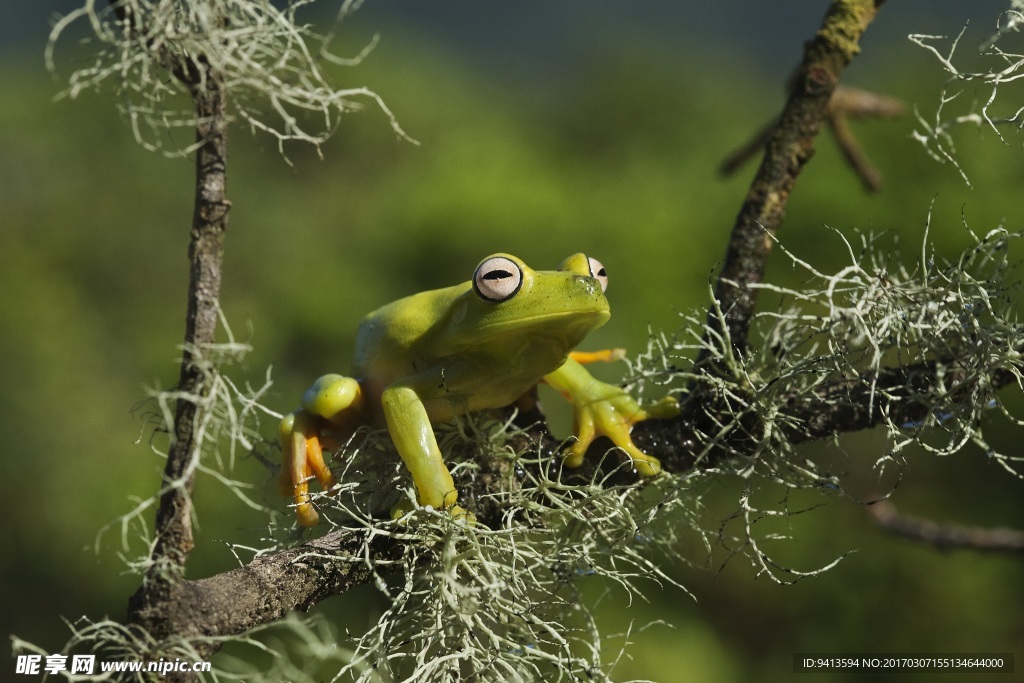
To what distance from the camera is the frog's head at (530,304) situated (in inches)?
38.2

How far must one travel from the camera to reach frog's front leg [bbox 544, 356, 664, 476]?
3.44ft

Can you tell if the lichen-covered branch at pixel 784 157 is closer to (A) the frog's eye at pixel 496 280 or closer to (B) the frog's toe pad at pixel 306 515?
(A) the frog's eye at pixel 496 280

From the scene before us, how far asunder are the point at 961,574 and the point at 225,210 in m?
3.22

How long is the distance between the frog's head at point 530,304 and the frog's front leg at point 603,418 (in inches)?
4.8

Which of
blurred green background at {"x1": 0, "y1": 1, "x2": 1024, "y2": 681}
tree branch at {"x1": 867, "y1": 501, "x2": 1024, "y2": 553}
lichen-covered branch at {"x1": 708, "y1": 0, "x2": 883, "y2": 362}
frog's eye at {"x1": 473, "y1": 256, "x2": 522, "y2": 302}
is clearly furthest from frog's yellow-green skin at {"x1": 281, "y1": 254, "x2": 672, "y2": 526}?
blurred green background at {"x1": 0, "y1": 1, "x2": 1024, "y2": 681}

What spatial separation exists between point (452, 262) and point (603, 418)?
9.08 ft

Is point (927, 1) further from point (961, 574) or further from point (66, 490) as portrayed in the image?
point (66, 490)

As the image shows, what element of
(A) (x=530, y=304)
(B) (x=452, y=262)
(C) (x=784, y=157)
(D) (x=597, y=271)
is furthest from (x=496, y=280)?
(B) (x=452, y=262)

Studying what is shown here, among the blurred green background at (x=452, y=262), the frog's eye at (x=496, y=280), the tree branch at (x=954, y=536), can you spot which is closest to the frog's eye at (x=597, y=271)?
the frog's eye at (x=496, y=280)

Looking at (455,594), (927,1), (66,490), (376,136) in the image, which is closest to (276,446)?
(455,594)

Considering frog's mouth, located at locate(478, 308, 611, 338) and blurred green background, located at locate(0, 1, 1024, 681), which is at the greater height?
frog's mouth, located at locate(478, 308, 611, 338)

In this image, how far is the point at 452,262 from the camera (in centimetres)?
379

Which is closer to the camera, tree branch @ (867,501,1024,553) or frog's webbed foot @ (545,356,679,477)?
frog's webbed foot @ (545,356,679,477)

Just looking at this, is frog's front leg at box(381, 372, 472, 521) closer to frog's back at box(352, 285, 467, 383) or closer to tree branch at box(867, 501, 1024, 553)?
frog's back at box(352, 285, 467, 383)
